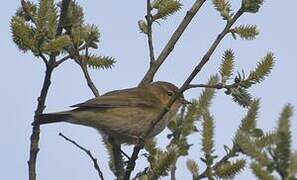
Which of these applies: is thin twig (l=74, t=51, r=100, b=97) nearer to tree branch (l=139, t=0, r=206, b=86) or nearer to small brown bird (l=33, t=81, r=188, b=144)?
tree branch (l=139, t=0, r=206, b=86)

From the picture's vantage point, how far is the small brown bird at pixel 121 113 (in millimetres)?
6176

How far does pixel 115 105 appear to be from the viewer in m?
6.67

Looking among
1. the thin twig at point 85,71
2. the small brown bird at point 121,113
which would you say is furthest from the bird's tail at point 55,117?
the thin twig at point 85,71

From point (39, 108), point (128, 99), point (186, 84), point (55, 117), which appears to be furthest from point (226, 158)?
point (128, 99)

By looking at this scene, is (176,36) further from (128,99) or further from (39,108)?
(128,99)

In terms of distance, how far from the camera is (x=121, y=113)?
670cm

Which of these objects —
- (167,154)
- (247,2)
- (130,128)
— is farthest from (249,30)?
(130,128)

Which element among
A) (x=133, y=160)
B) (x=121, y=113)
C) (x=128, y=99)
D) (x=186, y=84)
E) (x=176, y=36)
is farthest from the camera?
(x=128, y=99)

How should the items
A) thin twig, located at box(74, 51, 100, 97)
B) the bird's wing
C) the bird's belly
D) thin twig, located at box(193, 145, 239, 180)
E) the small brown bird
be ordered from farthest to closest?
the bird's wing
the bird's belly
the small brown bird
thin twig, located at box(74, 51, 100, 97)
thin twig, located at box(193, 145, 239, 180)

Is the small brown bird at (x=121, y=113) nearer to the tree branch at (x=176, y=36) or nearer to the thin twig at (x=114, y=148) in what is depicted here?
the thin twig at (x=114, y=148)

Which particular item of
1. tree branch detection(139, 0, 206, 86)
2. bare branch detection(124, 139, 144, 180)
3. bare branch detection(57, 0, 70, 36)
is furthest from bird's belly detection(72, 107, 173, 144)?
bare branch detection(57, 0, 70, 36)

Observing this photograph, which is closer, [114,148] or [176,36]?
[176,36]

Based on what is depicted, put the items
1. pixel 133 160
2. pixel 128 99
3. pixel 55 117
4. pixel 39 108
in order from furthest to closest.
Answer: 1. pixel 128 99
2. pixel 55 117
3. pixel 133 160
4. pixel 39 108

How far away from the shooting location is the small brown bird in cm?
618
